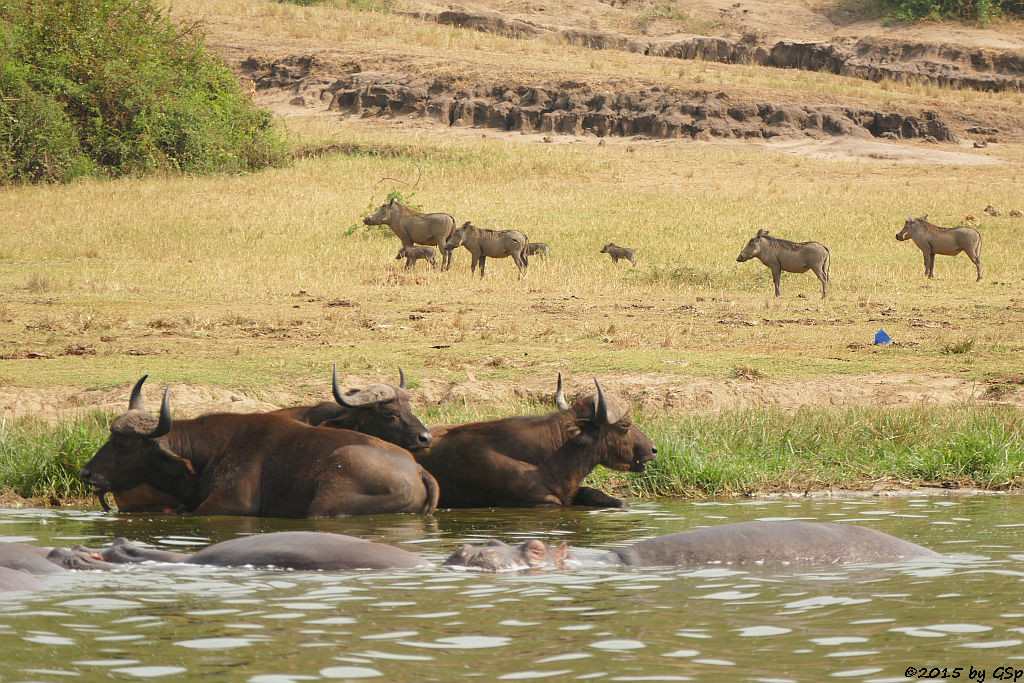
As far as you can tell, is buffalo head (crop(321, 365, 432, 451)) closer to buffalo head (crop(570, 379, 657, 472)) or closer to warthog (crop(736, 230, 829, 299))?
buffalo head (crop(570, 379, 657, 472))

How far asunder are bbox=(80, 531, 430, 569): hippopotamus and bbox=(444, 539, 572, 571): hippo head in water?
0.24 metres

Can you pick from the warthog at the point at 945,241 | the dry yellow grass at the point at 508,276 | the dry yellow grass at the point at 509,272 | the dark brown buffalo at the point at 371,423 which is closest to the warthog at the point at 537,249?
the dry yellow grass at the point at 508,276

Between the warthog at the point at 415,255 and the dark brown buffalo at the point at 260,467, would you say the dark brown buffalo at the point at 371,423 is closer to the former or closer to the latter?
the dark brown buffalo at the point at 260,467

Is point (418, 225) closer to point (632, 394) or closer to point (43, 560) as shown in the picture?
point (632, 394)

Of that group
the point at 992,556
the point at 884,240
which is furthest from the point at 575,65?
the point at 992,556

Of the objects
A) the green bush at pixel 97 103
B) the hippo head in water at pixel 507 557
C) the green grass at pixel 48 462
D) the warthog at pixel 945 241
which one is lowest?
the green grass at pixel 48 462

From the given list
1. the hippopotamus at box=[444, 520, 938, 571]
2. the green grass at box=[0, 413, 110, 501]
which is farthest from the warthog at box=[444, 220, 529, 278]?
the hippopotamus at box=[444, 520, 938, 571]

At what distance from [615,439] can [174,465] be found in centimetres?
309

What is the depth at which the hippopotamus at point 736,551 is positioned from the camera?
23.0 feet

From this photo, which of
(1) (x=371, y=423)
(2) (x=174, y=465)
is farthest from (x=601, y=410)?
(2) (x=174, y=465)

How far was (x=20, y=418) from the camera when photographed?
11719 millimetres

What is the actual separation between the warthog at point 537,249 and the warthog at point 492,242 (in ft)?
2.33

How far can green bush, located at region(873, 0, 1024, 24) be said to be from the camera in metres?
65.4

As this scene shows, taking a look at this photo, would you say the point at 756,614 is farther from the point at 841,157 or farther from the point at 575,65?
the point at 575,65
